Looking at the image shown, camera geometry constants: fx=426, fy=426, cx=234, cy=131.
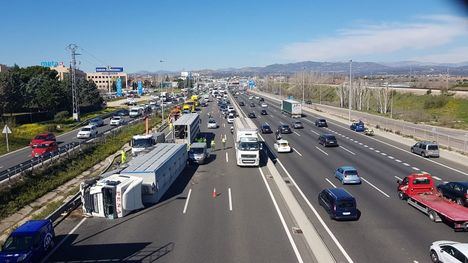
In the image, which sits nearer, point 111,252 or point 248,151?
point 111,252

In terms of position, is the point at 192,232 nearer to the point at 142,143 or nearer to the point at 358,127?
the point at 142,143

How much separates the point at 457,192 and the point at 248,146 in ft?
52.2

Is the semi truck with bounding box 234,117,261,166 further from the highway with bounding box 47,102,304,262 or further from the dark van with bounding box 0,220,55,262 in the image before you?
the dark van with bounding box 0,220,55,262

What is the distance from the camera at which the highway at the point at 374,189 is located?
55.7 ft

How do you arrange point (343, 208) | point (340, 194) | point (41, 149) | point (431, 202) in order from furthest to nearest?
point (41, 149) < point (340, 194) < point (431, 202) < point (343, 208)

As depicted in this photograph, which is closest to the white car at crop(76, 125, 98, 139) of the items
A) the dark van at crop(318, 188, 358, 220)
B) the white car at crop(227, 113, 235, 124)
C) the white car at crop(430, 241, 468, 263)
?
the white car at crop(227, 113, 235, 124)

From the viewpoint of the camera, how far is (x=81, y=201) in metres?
23.9

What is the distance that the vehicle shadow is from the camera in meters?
16.2

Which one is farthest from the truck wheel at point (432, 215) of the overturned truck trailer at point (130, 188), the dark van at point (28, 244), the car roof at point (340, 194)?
the dark van at point (28, 244)

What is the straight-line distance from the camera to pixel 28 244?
1595 cm

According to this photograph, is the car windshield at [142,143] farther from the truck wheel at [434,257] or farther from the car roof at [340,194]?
the truck wheel at [434,257]

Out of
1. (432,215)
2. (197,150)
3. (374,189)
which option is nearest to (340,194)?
(432,215)

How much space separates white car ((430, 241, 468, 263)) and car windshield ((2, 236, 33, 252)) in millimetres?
14828

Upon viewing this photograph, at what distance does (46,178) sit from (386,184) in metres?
22.9
